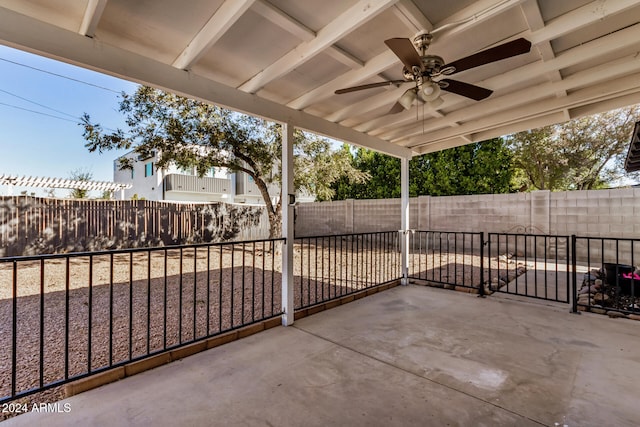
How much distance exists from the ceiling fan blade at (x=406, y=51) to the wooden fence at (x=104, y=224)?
8.20 metres

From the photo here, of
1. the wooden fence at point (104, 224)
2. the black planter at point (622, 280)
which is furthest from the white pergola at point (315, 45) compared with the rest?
the wooden fence at point (104, 224)

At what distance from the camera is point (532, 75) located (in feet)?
8.58

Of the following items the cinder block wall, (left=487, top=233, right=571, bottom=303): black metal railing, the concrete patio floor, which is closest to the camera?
the concrete patio floor

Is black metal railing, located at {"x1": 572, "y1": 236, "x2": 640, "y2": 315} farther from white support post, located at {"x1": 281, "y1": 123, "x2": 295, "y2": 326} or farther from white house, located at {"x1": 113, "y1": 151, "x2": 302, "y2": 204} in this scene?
white house, located at {"x1": 113, "y1": 151, "x2": 302, "y2": 204}

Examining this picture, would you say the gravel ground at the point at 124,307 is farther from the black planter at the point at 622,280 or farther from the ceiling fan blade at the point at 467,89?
the ceiling fan blade at the point at 467,89

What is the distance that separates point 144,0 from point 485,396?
316cm

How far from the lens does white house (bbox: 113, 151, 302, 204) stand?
14.2 metres

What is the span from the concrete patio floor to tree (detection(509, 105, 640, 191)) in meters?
9.44

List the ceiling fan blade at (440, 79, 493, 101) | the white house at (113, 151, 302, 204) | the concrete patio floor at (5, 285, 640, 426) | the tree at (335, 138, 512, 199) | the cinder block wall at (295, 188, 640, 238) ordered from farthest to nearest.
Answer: the white house at (113, 151, 302, 204) < the tree at (335, 138, 512, 199) < the cinder block wall at (295, 188, 640, 238) < the ceiling fan blade at (440, 79, 493, 101) < the concrete patio floor at (5, 285, 640, 426)

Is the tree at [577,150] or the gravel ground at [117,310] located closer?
the gravel ground at [117,310]

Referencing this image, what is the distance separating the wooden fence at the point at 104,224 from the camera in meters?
6.46

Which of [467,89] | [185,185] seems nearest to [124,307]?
[467,89]

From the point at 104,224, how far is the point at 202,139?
3.62 meters

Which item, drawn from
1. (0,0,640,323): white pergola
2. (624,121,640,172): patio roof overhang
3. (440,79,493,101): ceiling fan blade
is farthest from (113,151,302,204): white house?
(440,79,493,101): ceiling fan blade
